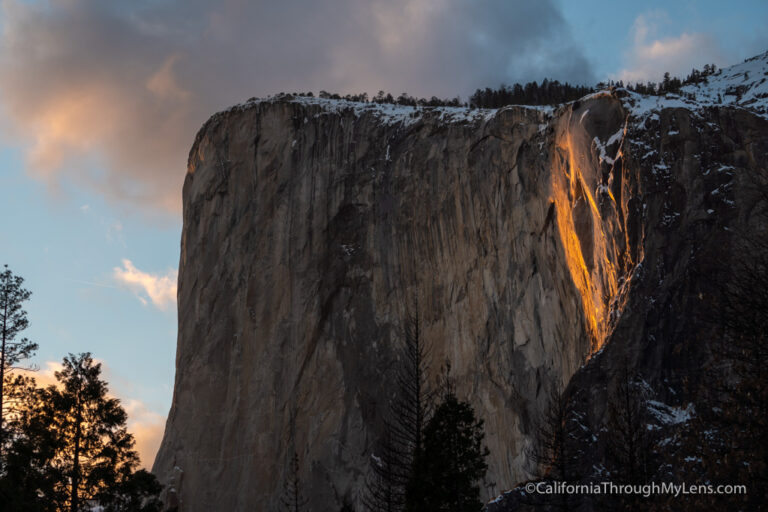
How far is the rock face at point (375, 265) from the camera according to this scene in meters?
39.6

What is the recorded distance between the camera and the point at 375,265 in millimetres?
56500

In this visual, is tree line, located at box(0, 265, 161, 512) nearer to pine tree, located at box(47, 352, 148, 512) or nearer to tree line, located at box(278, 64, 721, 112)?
pine tree, located at box(47, 352, 148, 512)

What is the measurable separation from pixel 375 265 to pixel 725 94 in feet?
77.9

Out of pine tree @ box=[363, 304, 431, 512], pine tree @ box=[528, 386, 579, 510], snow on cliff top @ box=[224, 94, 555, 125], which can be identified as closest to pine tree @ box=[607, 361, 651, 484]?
pine tree @ box=[528, 386, 579, 510]

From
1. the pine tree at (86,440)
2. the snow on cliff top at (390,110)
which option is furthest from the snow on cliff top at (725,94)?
the pine tree at (86,440)

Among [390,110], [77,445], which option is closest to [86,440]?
[77,445]

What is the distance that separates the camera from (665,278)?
31094mm

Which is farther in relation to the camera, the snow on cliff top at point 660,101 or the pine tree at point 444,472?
the snow on cliff top at point 660,101

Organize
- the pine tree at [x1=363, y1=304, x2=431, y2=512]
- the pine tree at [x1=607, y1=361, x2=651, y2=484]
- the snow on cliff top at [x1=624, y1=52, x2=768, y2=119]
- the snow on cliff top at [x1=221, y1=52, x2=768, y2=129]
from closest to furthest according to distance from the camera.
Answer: the pine tree at [x1=607, y1=361, x2=651, y2=484]
the pine tree at [x1=363, y1=304, x2=431, y2=512]
the snow on cliff top at [x1=624, y1=52, x2=768, y2=119]
the snow on cliff top at [x1=221, y1=52, x2=768, y2=129]

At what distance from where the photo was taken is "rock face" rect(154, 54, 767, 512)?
3959 cm

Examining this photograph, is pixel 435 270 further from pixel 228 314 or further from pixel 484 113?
pixel 228 314

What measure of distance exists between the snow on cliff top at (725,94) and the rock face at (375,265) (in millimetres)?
499

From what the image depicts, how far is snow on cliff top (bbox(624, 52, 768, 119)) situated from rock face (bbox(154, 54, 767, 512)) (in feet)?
1.64

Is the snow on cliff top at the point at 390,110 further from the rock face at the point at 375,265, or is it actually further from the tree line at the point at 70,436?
the tree line at the point at 70,436
